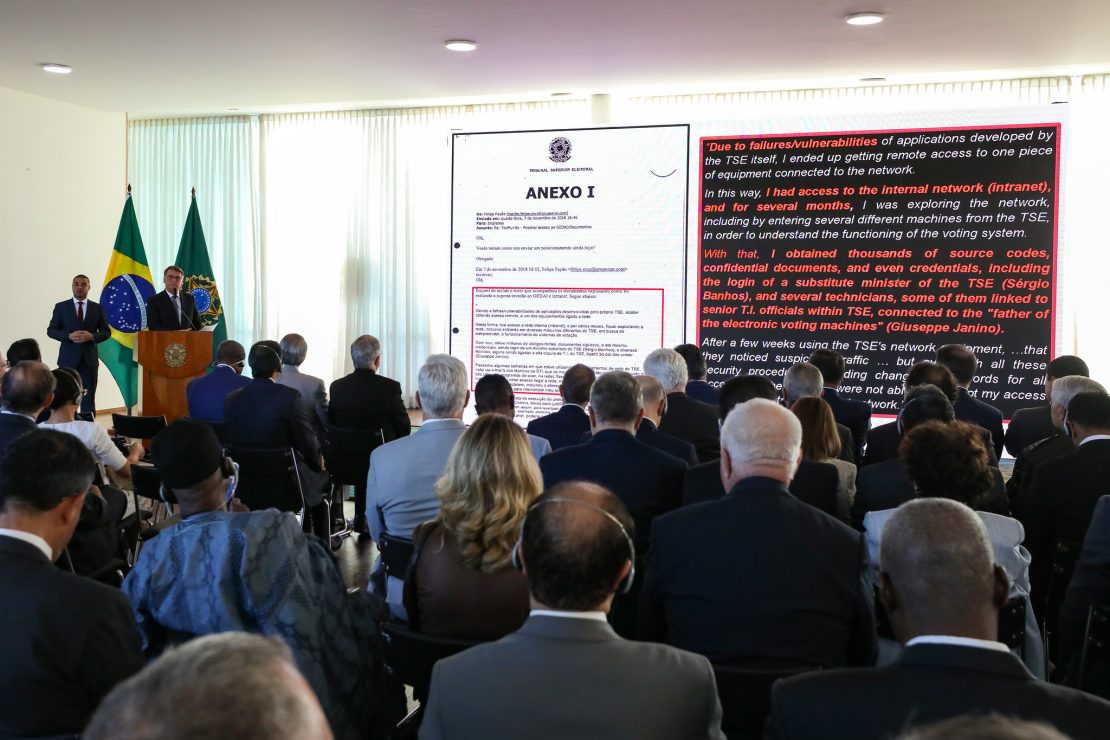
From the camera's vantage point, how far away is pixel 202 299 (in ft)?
32.8

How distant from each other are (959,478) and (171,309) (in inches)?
304

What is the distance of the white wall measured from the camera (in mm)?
9586

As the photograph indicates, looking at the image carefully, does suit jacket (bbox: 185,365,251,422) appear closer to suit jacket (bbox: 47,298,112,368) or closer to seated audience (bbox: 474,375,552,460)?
seated audience (bbox: 474,375,552,460)

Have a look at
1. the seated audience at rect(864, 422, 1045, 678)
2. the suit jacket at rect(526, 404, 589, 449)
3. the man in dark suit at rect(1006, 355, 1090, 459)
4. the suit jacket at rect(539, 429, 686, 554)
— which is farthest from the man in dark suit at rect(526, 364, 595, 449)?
the man in dark suit at rect(1006, 355, 1090, 459)

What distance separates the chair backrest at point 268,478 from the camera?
4938mm

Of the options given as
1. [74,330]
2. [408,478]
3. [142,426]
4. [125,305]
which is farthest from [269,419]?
[125,305]

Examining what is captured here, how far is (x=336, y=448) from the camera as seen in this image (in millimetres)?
5539

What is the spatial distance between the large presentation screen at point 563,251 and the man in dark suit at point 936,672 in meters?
6.31

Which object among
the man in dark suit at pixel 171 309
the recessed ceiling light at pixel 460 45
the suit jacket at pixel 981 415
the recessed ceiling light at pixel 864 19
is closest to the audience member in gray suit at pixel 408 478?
the suit jacket at pixel 981 415

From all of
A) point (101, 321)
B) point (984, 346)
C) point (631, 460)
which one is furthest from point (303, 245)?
point (631, 460)

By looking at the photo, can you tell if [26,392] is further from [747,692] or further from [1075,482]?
[1075,482]

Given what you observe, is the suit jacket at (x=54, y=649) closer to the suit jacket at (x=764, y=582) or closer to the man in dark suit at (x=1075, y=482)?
the suit jacket at (x=764, y=582)

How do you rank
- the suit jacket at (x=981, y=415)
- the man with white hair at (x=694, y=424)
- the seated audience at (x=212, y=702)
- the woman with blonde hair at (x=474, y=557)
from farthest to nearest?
the suit jacket at (x=981, y=415) → the man with white hair at (x=694, y=424) → the woman with blonde hair at (x=474, y=557) → the seated audience at (x=212, y=702)

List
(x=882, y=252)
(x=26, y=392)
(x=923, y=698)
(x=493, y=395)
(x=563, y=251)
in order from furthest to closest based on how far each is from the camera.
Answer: (x=563, y=251) < (x=882, y=252) < (x=493, y=395) < (x=26, y=392) < (x=923, y=698)
